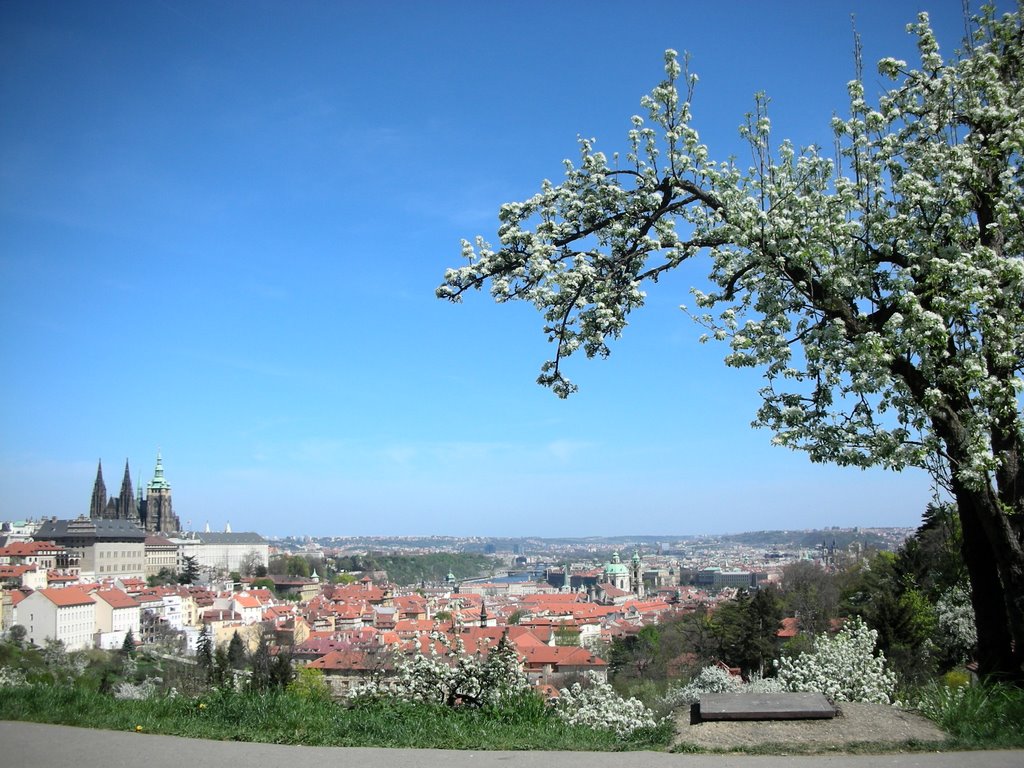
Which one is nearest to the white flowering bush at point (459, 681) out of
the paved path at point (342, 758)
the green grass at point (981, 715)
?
the paved path at point (342, 758)

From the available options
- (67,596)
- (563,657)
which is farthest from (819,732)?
(67,596)

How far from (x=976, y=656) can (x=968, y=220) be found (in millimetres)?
3154

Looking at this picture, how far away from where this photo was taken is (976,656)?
6344mm

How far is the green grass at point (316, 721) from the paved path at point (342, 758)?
223mm

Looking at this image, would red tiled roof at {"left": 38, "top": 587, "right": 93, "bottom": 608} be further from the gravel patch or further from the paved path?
the gravel patch

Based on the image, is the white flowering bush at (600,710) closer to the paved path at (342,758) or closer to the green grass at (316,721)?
the green grass at (316,721)

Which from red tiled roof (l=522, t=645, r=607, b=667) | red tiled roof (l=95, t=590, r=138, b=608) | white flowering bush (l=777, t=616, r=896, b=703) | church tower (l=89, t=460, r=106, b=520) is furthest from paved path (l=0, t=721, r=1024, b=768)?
church tower (l=89, t=460, r=106, b=520)

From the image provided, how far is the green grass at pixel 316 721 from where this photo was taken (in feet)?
18.1

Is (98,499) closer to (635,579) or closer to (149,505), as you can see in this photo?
(149,505)

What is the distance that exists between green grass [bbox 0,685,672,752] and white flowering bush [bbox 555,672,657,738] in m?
0.43

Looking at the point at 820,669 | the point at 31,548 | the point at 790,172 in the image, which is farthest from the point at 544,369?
the point at 31,548

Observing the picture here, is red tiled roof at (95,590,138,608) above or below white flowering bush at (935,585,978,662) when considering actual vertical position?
below

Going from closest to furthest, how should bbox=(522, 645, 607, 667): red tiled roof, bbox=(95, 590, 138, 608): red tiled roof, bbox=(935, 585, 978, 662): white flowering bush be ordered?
bbox=(935, 585, 978, 662): white flowering bush < bbox=(522, 645, 607, 667): red tiled roof < bbox=(95, 590, 138, 608): red tiled roof

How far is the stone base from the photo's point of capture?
18.3ft
